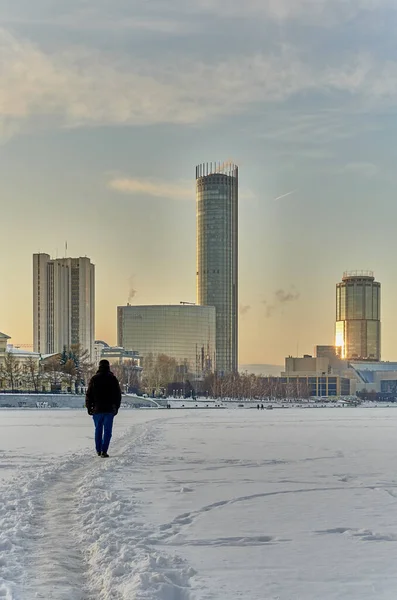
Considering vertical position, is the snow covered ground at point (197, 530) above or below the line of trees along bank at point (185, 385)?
above

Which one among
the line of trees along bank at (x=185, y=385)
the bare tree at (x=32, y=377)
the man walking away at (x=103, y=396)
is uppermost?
the man walking away at (x=103, y=396)

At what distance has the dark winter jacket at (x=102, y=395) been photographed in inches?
651

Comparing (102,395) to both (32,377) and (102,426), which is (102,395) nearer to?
(102,426)

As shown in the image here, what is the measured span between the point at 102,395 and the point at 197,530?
8006 millimetres

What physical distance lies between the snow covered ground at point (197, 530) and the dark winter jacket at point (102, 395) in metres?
1.05

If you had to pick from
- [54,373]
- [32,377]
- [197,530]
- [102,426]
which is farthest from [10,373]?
[197,530]

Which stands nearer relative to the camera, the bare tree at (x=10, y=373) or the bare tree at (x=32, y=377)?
the bare tree at (x=10, y=373)

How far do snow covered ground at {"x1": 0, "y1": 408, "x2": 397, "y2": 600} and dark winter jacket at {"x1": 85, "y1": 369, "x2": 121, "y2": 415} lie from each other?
1046mm

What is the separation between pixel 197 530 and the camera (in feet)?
28.8

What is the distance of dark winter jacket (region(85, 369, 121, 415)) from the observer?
A: 1653 centimetres

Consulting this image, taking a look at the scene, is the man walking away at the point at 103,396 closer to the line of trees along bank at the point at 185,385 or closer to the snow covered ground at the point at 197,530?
the snow covered ground at the point at 197,530

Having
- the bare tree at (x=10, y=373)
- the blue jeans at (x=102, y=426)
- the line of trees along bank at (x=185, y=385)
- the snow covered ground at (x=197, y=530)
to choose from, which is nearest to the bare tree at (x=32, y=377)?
the bare tree at (x=10, y=373)

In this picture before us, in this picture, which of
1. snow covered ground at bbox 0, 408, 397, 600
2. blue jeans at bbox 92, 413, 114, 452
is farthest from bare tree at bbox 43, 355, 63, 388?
snow covered ground at bbox 0, 408, 397, 600

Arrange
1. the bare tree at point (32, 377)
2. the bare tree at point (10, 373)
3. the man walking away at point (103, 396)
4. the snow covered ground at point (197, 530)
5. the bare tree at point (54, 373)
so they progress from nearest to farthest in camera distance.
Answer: the snow covered ground at point (197, 530) → the man walking away at point (103, 396) → the bare tree at point (10, 373) → the bare tree at point (32, 377) → the bare tree at point (54, 373)
